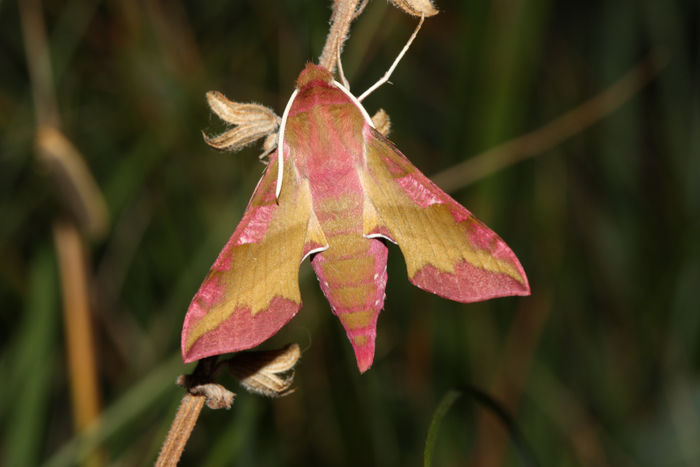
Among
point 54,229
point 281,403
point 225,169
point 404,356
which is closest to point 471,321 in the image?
point 404,356

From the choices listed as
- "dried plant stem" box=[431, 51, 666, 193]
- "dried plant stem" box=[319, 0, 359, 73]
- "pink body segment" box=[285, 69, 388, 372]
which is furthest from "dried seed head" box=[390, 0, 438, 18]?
"dried plant stem" box=[431, 51, 666, 193]

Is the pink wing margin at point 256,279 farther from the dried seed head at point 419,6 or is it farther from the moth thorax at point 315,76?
the dried seed head at point 419,6

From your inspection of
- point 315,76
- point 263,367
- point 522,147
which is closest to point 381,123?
point 315,76

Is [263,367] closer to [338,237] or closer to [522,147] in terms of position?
[338,237]

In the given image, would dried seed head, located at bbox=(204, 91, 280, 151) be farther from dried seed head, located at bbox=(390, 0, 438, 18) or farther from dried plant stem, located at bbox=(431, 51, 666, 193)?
dried plant stem, located at bbox=(431, 51, 666, 193)

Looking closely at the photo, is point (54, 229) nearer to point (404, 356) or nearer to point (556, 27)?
point (404, 356)
